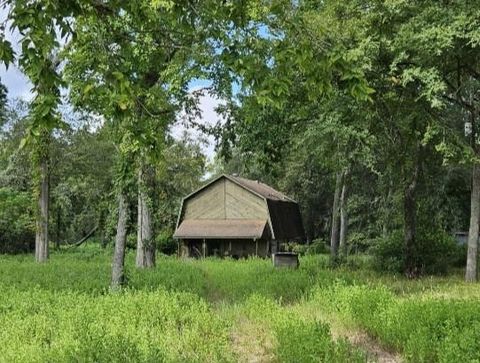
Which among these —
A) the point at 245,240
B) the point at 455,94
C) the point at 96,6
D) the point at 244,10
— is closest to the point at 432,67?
the point at 455,94

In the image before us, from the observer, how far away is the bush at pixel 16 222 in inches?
1364

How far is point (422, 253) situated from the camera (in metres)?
22.9

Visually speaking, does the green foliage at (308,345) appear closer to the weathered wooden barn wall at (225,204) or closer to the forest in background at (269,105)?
the forest in background at (269,105)

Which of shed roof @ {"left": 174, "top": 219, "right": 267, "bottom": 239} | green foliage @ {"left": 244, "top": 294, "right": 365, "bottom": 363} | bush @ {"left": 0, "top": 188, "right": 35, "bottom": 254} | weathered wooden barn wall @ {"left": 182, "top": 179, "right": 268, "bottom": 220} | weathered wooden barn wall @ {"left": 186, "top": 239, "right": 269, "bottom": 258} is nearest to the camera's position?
green foliage @ {"left": 244, "top": 294, "right": 365, "bottom": 363}

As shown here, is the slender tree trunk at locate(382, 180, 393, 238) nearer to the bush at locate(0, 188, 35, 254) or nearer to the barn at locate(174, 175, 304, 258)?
the barn at locate(174, 175, 304, 258)

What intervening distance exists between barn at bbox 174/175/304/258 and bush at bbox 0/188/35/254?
37.9 feet

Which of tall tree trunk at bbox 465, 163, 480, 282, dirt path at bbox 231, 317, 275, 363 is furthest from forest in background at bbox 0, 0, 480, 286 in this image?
dirt path at bbox 231, 317, 275, 363

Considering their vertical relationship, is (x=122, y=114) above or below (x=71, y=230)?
above

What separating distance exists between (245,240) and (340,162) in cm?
2550

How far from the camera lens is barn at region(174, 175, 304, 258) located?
4438 centimetres

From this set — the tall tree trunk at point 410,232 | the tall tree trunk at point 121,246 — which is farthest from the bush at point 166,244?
the tall tree trunk at point 121,246

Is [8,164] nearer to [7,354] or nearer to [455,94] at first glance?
[455,94]

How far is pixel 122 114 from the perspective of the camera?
4863 millimetres

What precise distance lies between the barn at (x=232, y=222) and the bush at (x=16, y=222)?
11.5 m
